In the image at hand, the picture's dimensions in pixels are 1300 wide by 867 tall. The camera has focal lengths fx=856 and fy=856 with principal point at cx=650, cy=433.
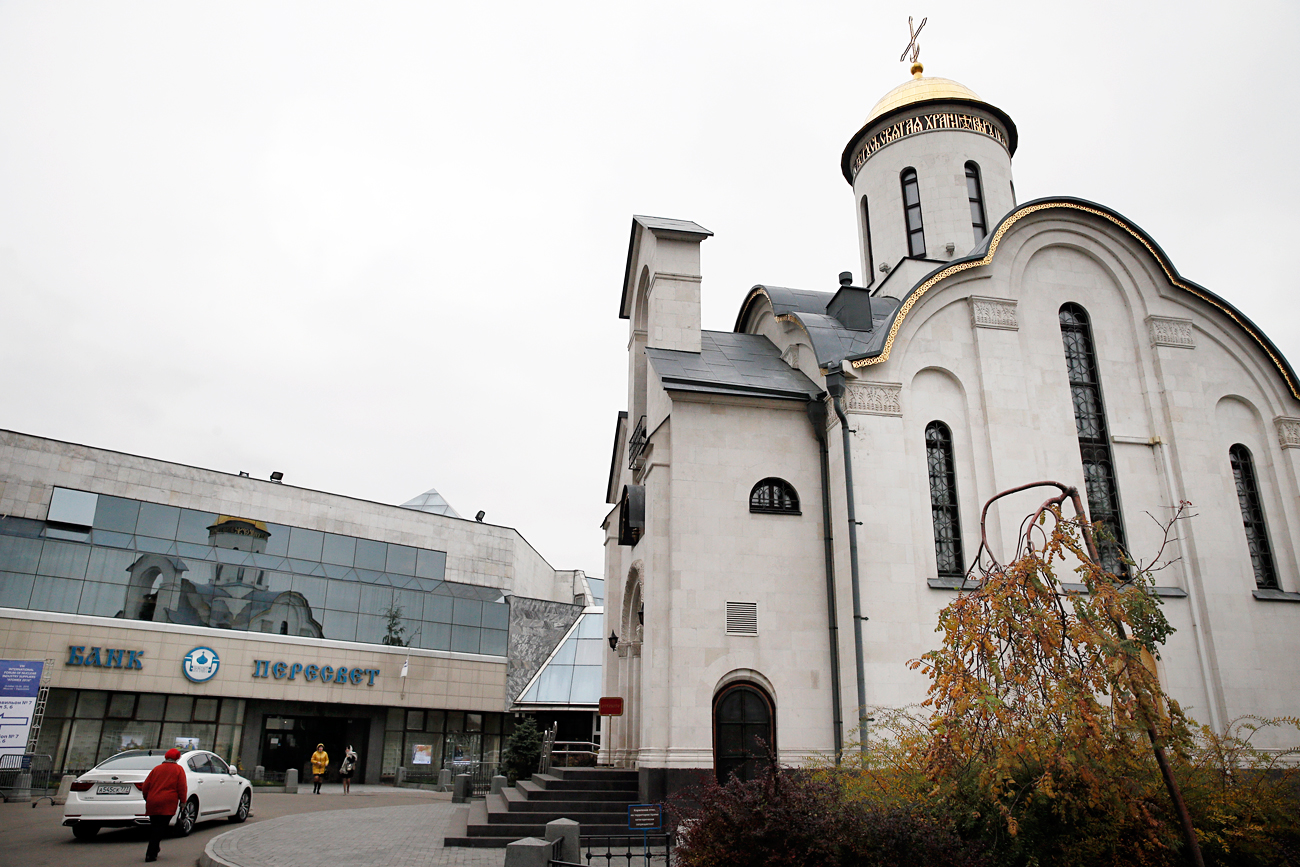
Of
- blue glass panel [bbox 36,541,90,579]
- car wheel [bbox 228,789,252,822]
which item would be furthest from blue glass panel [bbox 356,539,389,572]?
car wheel [bbox 228,789,252,822]

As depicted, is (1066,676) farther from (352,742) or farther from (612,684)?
(352,742)

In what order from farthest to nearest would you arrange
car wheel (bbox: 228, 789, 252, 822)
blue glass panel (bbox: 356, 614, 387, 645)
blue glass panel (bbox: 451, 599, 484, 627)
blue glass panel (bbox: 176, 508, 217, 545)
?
blue glass panel (bbox: 451, 599, 484, 627)
blue glass panel (bbox: 356, 614, 387, 645)
blue glass panel (bbox: 176, 508, 217, 545)
car wheel (bbox: 228, 789, 252, 822)

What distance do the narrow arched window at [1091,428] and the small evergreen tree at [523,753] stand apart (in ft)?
47.6

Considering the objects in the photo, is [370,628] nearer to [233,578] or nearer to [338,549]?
[338,549]

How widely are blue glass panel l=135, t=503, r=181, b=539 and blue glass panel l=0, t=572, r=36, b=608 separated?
158 inches

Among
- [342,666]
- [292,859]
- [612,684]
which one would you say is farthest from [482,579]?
[292,859]

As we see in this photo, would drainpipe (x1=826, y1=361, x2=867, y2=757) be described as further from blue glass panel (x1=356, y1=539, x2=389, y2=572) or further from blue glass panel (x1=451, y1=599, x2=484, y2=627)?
blue glass panel (x1=356, y1=539, x2=389, y2=572)

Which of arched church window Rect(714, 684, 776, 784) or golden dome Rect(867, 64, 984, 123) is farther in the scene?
golden dome Rect(867, 64, 984, 123)

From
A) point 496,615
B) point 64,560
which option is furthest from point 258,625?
point 496,615

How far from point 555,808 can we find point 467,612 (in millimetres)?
22910

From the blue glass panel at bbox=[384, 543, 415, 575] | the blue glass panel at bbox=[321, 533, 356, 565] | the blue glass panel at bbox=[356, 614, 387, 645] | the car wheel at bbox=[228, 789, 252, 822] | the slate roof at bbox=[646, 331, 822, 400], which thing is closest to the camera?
the car wheel at bbox=[228, 789, 252, 822]

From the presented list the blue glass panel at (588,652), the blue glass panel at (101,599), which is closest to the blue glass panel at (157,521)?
the blue glass panel at (101,599)

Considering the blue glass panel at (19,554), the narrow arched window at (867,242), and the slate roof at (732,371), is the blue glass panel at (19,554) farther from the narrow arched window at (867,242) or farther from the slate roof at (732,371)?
the narrow arched window at (867,242)

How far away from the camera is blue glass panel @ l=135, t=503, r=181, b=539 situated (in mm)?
31141
